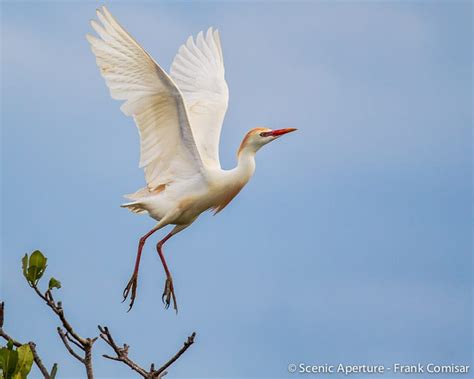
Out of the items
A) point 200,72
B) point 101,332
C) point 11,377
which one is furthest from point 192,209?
point 11,377

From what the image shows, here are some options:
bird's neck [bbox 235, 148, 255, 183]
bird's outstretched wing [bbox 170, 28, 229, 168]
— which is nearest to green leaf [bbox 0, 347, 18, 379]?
bird's neck [bbox 235, 148, 255, 183]

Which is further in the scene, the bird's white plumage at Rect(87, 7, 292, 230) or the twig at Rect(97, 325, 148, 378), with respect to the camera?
the bird's white plumage at Rect(87, 7, 292, 230)

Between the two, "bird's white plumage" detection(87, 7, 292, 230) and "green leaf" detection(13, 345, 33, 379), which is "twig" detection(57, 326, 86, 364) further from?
"bird's white plumage" detection(87, 7, 292, 230)

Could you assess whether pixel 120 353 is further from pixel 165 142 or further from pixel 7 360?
pixel 165 142

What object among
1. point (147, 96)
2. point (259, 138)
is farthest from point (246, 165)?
point (147, 96)

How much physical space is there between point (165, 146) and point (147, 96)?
0.58m

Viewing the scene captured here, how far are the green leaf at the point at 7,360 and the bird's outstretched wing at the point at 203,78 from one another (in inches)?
212

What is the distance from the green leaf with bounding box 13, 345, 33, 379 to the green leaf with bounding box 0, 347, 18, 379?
3 cm

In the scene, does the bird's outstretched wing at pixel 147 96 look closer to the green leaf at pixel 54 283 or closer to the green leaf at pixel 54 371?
the green leaf at pixel 54 283

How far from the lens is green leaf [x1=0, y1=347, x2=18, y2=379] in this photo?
19.5 ft

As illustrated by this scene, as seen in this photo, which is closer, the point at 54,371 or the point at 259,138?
the point at 54,371

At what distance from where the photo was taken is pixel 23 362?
599cm

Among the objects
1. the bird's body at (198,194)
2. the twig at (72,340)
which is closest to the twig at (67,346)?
the twig at (72,340)

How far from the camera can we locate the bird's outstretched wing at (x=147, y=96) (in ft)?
30.6
